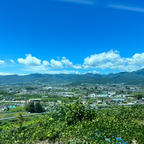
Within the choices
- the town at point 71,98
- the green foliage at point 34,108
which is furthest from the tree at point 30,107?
the town at point 71,98

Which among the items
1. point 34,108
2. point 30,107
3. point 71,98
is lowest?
point 34,108

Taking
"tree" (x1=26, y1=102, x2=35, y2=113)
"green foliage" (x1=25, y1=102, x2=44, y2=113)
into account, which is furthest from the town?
"tree" (x1=26, y1=102, x2=35, y2=113)

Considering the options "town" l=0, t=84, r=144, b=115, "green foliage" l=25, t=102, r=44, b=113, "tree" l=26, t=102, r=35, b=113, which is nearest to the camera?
"green foliage" l=25, t=102, r=44, b=113

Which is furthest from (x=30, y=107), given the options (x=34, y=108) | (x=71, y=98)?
(x=71, y=98)

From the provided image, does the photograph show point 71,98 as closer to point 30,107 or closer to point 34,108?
point 34,108

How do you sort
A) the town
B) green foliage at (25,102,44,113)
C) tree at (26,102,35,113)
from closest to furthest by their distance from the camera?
green foliage at (25,102,44,113), tree at (26,102,35,113), the town

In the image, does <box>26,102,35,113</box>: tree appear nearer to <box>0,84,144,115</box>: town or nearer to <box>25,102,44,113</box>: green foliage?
<box>25,102,44,113</box>: green foliage

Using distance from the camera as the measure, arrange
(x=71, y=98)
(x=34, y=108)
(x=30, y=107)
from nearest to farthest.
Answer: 1. (x=34, y=108)
2. (x=30, y=107)
3. (x=71, y=98)

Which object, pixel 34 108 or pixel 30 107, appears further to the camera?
pixel 30 107

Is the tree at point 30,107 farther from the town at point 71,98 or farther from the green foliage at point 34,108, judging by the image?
the town at point 71,98

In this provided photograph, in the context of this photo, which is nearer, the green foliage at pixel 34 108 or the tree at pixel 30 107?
the green foliage at pixel 34 108

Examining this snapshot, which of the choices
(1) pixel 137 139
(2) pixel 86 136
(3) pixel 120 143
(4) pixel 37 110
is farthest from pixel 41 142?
(4) pixel 37 110

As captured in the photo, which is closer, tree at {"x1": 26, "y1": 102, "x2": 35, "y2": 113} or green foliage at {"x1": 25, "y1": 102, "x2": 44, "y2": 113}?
green foliage at {"x1": 25, "y1": 102, "x2": 44, "y2": 113}

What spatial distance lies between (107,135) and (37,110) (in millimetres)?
46340
